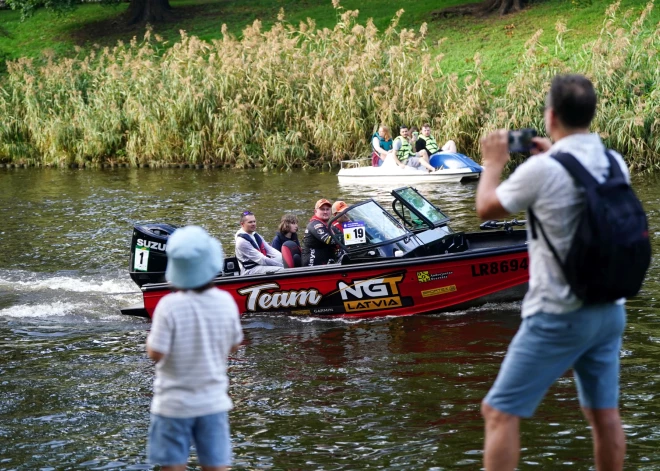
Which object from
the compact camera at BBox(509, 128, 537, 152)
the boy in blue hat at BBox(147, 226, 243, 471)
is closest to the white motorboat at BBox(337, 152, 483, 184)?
the compact camera at BBox(509, 128, 537, 152)

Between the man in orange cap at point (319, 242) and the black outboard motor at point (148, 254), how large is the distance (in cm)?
172

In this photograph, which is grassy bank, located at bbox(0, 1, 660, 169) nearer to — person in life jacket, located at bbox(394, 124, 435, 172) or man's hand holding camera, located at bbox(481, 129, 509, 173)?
person in life jacket, located at bbox(394, 124, 435, 172)

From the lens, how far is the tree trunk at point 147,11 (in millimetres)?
41938

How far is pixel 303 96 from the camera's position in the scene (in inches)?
1037

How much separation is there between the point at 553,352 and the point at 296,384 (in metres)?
4.85

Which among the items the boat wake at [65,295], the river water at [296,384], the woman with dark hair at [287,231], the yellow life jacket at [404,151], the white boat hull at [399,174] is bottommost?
the river water at [296,384]

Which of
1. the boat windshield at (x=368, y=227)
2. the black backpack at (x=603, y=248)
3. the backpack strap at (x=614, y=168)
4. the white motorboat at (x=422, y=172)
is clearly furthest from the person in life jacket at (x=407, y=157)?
the black backpack at (x=603, y=248)

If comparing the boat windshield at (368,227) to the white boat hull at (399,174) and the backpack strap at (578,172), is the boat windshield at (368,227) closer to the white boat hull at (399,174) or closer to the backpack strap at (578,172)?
the backpack strap at (578,172)

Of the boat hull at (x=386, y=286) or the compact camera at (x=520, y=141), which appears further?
the boat hull at (x=386, y=286)

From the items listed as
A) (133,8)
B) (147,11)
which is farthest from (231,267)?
(133,8)

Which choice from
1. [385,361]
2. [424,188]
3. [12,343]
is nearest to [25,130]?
[424,188]

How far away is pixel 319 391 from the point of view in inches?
338

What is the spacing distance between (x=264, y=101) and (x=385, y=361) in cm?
1781

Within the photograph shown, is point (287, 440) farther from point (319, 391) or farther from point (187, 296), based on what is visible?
point (187, 296)
